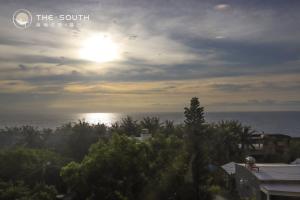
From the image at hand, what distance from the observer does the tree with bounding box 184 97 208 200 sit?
29.7 meters

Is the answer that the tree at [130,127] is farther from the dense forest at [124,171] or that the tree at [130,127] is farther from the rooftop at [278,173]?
the rooftop at [278,173]

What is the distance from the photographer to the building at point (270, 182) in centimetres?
2453

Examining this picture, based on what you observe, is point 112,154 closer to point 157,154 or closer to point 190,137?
point 157,154

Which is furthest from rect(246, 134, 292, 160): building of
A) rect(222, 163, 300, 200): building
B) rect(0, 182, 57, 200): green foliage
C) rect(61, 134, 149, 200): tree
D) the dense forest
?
rect(0, 182, 57, 200): green foliage

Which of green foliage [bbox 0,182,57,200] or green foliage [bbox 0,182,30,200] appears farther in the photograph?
green foliage [bbox 0,182,30,200]

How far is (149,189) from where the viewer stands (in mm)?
24141

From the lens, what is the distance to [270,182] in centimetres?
2591

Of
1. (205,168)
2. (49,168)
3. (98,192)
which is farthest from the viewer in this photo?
(49,168)

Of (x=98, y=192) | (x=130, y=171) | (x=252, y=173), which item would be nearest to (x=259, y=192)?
(x=252, y=173)

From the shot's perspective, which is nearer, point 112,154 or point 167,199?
point 112,154

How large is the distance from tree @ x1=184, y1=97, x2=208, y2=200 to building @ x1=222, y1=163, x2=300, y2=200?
3.20 meters

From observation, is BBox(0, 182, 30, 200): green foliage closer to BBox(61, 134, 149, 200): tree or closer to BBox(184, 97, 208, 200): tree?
BBox(61, 134, 149, 200): tree

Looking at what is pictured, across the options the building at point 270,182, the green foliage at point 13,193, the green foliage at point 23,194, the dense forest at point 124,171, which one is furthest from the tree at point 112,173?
the building at point 270,182

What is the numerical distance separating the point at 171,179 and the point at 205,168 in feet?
20.6
